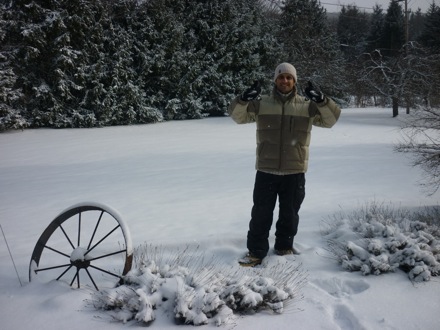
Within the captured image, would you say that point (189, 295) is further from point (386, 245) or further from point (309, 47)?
point (309, 47)

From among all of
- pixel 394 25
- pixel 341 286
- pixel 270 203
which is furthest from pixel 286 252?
pixel 394 25

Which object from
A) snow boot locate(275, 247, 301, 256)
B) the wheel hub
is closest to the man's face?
snow boot locate(275, 247, 301, 256)

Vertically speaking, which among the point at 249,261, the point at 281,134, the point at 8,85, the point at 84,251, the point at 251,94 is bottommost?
the point at 249,261

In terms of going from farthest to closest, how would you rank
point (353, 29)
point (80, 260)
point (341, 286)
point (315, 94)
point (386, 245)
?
1. point (353, 29)
2. point (386, 245)
3. point (315, 94)
4. point (341, 286)
5. point (80, 260)

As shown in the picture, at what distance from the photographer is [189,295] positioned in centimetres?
242

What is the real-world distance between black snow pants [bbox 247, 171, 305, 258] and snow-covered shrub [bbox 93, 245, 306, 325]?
0.72 meters

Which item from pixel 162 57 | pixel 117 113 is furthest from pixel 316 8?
pixel 117 113

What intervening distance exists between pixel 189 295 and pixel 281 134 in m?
1.83

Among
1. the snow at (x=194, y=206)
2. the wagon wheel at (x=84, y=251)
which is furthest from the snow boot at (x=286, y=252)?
the wagon wheel at (x=84, y=251)

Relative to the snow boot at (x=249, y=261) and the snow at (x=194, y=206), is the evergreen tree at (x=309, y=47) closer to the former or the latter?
the snow at (x=194, y=206)

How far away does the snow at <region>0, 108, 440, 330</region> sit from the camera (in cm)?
252

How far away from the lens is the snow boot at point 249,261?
3.50m

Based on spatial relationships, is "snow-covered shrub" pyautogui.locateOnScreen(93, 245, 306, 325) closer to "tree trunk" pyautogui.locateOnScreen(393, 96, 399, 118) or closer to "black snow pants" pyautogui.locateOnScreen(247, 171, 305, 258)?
"black snow pants" pyautogui.locateOnScreen(247, 171, 305, 258)

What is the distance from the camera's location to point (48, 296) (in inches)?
103
